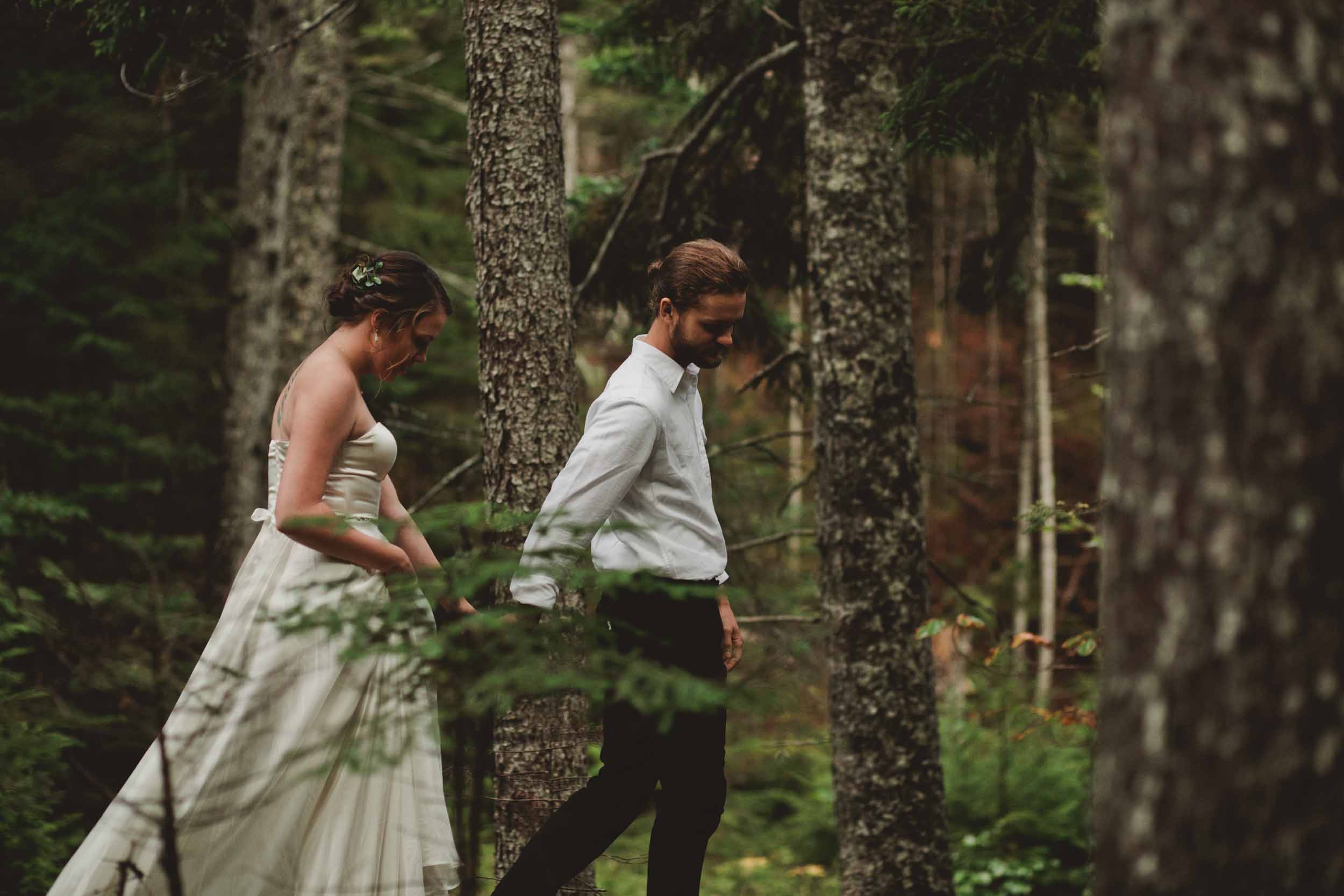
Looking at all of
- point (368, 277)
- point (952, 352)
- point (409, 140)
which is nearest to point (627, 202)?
point (368, 277)

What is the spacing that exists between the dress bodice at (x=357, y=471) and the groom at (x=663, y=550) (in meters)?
0.56

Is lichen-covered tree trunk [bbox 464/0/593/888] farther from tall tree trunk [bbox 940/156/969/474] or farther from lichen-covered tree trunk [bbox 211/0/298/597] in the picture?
tall tree trunk [bbox 940/156/969/474]

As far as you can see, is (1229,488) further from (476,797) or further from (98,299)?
(98,299)

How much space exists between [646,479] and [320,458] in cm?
92

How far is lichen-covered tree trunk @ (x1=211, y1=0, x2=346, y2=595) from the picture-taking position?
1005 centimetres

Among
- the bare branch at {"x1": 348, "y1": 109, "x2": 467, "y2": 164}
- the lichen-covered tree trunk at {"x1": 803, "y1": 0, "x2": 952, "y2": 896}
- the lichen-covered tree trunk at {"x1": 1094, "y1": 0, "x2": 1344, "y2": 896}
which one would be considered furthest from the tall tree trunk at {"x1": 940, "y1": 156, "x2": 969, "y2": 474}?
the lichen-covered tree trunk at {"x1": 1094, "y1": 0, "x2": 1344, "y2": 896}

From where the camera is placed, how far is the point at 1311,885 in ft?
5.17

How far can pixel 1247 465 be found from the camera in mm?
1597

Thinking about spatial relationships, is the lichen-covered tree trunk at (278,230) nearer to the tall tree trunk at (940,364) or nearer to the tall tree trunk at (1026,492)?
the tall tree trunk at (1026,492)

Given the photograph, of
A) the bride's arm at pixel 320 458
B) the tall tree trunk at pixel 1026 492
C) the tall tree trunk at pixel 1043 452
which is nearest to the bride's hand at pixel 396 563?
the bride's arm at pixel 320 458

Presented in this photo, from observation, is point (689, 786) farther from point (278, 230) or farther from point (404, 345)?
point (278, 230)

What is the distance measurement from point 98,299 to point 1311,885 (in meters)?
11.5

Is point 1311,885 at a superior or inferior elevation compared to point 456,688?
inferior

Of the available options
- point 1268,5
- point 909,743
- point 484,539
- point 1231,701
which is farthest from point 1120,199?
point 909,743
